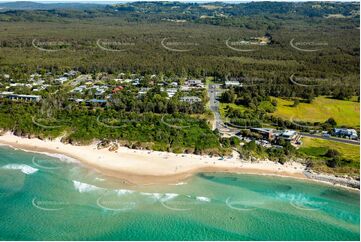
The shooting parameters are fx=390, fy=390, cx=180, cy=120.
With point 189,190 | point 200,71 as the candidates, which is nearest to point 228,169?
point 189,190

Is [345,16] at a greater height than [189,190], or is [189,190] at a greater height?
[345,16]

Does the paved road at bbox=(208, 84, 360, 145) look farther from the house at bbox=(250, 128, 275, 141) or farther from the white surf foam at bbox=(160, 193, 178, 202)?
the white surf foam at bbox=(160, 193, 178, 202)

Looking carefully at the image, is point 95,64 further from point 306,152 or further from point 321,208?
point 321,208

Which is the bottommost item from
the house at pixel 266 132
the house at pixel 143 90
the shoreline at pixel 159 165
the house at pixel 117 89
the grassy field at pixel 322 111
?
the shoreline at pixel 159 165

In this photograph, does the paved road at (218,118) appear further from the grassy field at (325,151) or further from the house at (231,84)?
the house at (231,84)

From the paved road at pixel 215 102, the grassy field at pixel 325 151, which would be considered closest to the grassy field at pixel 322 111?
the grassy field at pixel 325 151

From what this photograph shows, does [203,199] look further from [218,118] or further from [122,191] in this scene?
[218,118]
